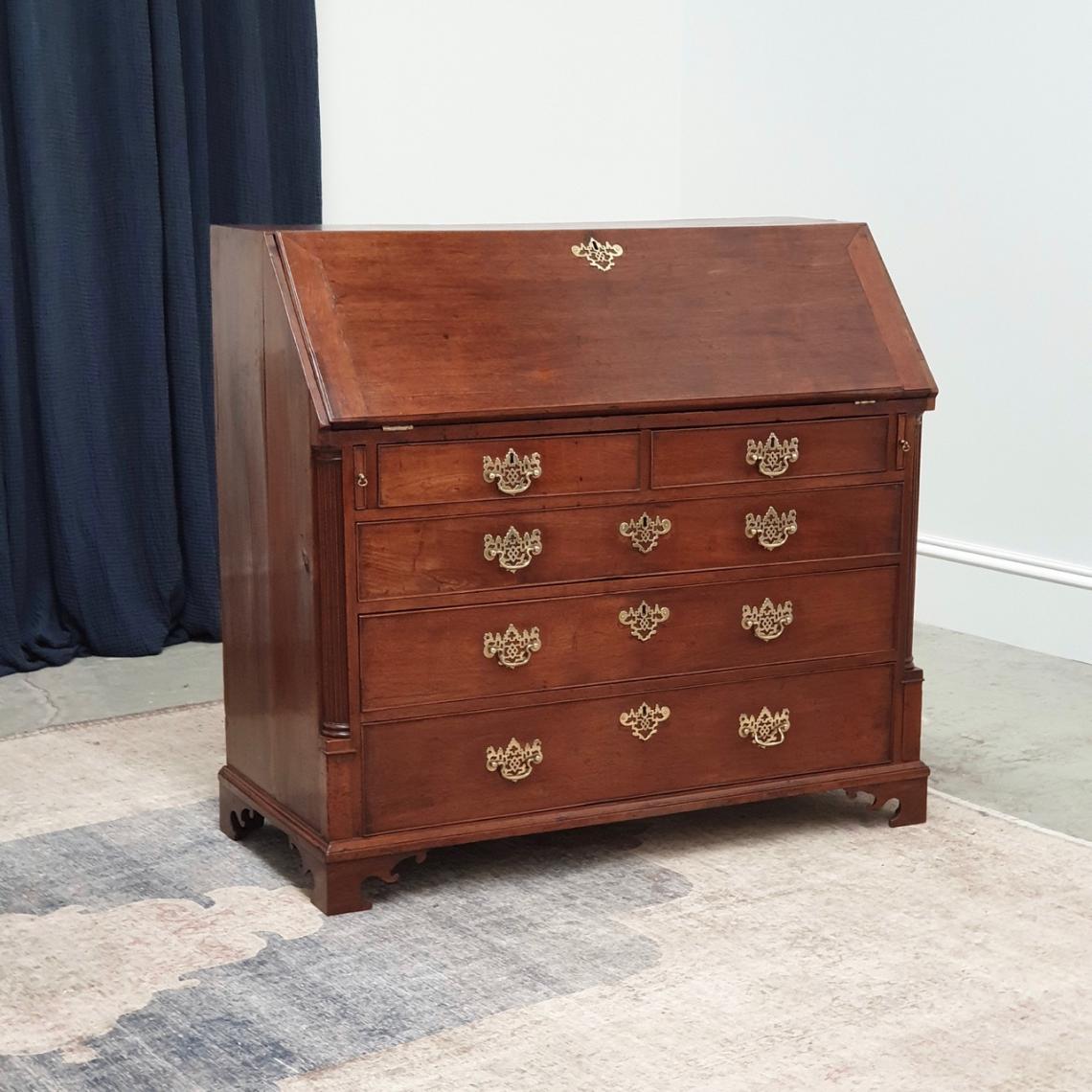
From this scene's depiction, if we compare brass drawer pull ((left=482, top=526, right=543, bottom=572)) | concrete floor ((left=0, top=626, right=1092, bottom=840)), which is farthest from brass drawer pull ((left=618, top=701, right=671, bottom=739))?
concrete floor ((left=0, top=626, right=1092, bottom=840))

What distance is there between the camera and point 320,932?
2633 mm

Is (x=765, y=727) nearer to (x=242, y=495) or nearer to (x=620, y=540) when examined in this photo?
(x=620, y=540)

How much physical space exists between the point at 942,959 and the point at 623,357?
1061 millimetres

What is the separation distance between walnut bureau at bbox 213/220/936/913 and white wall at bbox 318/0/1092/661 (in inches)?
52.5

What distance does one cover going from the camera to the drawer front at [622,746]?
2.74 meters

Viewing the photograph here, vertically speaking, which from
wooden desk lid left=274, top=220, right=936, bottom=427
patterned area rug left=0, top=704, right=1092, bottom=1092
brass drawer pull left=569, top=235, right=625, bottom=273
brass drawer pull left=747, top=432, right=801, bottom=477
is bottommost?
patterned area rug left=0, top=704, right=1092, bottom=1092

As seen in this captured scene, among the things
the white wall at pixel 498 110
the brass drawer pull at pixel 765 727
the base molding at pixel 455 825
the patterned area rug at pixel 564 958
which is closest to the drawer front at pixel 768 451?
the brass drawer pull at pixel 765 727

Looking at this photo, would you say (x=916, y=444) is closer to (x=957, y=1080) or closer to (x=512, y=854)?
(x=512, y=854)

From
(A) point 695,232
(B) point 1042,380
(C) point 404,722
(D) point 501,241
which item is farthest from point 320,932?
(B) point 1042,380

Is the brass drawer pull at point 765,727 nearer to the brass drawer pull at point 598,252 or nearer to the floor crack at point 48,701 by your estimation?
the brass drawer pull at point 598,252

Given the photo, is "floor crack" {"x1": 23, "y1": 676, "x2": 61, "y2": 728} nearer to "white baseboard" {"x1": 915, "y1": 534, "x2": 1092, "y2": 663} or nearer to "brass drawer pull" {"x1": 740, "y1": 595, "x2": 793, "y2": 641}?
"brass drawer pull" {"x1": 740, "y1": 595, "x2": 793, "y2": 641}

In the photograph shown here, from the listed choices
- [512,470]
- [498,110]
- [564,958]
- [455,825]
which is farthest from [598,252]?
[498,110]

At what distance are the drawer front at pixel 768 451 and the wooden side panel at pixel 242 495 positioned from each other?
2.20 ft

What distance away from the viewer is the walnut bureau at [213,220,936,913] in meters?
2.66
